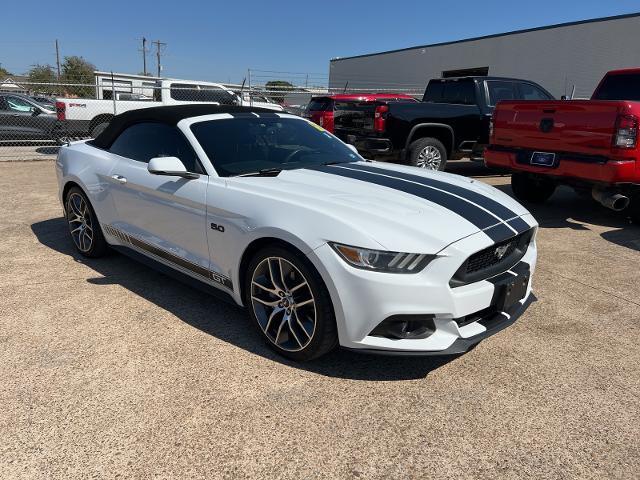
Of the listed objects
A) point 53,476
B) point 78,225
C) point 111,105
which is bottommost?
point 53,476

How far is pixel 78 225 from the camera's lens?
468cm

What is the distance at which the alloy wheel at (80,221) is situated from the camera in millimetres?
4504

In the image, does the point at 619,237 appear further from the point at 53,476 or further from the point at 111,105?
the point at 111,105

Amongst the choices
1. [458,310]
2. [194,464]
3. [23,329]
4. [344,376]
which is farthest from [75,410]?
[458,310]

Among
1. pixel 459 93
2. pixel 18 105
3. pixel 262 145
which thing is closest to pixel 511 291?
pixel 262 145

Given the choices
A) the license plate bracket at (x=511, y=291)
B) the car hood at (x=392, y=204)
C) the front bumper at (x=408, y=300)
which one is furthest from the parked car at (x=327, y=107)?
the front bumper at (x=408, y=300)

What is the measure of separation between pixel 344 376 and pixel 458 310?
761 millimetres

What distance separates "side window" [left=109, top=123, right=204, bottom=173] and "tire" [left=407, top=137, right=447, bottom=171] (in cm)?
524

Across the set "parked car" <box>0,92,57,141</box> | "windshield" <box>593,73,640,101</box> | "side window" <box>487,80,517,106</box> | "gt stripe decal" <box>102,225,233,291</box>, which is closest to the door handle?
"gt stripe decal" <box>102,225,233,291</box>

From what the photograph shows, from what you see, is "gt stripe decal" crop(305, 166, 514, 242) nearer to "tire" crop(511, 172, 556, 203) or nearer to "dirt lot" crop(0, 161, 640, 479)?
"dirt lot" crop(0, 161, 640, 479)

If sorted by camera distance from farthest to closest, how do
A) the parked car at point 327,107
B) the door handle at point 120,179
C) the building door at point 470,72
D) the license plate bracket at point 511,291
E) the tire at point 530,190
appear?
1. the building door at point 470,72
2. the parked car at point 327,107
3. the tire at point 530,190
4. the door handle at point 120,179
5. the license plate bracket at point 511,291

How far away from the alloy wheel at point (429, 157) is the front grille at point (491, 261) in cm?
567

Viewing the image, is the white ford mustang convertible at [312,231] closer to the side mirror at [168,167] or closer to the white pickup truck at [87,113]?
the side mirror at [168,167]

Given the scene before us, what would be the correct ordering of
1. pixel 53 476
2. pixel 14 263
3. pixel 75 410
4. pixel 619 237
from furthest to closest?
pixel 619 237, pixel 14 263, pixel 75 410, pixel 53 476
